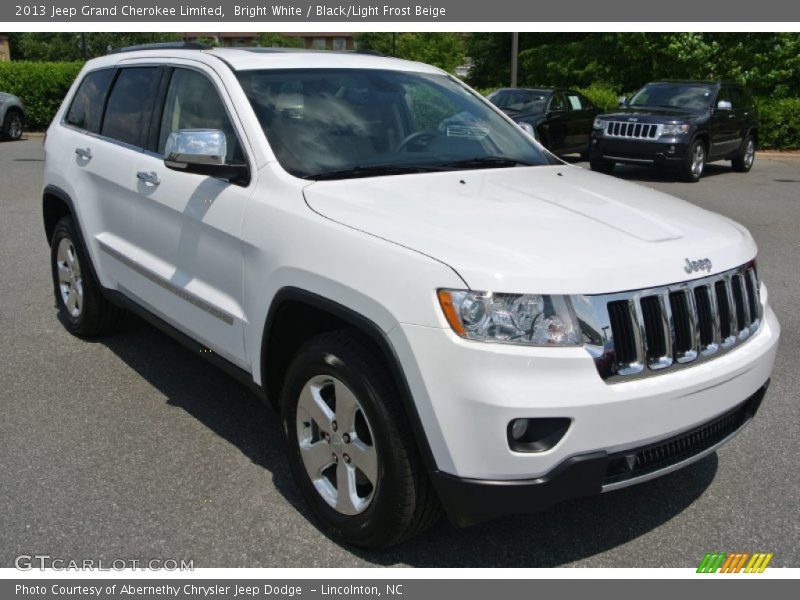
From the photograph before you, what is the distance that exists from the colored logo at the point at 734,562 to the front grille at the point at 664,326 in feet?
2.67

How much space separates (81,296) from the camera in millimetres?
5551

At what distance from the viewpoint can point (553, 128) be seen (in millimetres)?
17328

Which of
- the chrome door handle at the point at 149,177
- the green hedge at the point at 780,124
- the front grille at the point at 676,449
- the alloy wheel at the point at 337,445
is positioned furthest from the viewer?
the green hedge at the point at 780,124

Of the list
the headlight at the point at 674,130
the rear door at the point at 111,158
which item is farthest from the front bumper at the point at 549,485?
the headlight at the point at 674,130

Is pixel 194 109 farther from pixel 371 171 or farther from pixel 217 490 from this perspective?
pixel 217 490

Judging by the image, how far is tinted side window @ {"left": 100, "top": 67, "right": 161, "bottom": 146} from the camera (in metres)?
4.66

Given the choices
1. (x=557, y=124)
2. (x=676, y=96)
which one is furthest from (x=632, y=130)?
(x=557, y=124)

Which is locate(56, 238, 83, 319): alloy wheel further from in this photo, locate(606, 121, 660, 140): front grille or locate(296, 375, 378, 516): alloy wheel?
locate(606, 121, 660, 140): front grille

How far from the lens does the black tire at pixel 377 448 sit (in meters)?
2.86

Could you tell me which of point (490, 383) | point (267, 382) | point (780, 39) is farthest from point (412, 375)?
point (780, 39)

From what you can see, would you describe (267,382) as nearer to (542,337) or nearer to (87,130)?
(542,337)

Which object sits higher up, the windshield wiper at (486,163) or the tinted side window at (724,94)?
the windshield wiper at (486,163)

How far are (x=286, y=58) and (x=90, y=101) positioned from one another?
188 centimetres

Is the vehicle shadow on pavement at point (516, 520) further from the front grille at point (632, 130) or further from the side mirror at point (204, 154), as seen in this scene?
the front grille at point (632, 130)
